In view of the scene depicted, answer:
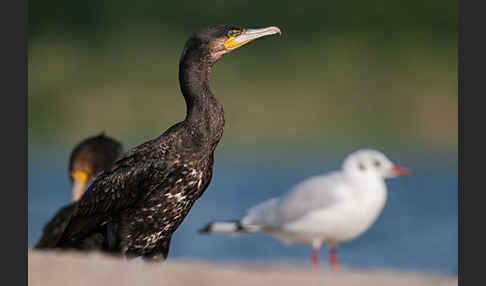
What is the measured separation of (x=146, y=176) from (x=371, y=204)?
85.3 inches

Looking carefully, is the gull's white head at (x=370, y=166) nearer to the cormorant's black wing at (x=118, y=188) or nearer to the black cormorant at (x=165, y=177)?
the black cormorant at (x=165, y=177)

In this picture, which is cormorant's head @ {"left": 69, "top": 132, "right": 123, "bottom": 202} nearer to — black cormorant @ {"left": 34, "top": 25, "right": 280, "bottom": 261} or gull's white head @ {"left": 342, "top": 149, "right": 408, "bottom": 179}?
black cormorant @ {"left": 34, "top": 25, "right": 280, "bottom": 261}

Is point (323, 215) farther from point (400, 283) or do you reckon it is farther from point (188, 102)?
point (400, 283)

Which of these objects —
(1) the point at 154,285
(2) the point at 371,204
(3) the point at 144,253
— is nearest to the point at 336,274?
(1) the point at 154,285

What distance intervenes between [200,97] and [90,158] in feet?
8.38

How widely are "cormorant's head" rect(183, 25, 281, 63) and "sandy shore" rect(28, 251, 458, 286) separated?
1.63 meters

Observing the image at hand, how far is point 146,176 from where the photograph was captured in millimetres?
4699

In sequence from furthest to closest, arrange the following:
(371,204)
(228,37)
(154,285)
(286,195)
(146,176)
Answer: (286,195) → (371,204) → (228,37) → (146,176) → (154,285)

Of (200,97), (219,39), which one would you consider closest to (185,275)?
(200,97)

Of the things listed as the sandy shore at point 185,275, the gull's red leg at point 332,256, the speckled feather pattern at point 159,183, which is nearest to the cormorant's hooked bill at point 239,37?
the speckled feather pattern at point 159,183

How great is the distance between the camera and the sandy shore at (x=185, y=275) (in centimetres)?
361

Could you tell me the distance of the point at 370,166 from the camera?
6207 mm

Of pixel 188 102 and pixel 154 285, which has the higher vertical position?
pixel 188 102

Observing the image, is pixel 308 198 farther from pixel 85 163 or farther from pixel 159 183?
pixel 85 163
